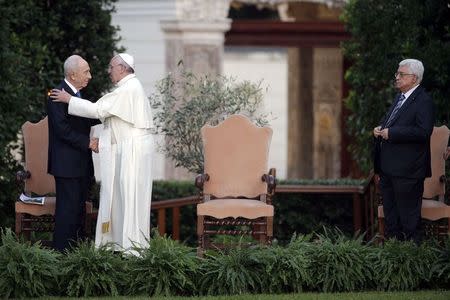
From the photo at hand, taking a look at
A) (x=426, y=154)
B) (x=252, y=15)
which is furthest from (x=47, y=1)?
(x=252, y=15)

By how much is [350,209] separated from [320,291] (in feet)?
16.5

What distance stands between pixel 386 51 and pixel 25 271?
526 cm

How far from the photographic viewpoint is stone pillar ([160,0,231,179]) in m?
21.5

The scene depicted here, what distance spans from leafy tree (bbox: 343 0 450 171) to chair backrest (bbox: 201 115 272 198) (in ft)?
6.27

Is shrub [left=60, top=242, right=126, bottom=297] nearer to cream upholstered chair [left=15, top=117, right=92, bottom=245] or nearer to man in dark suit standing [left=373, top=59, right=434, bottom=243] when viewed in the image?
cream upholstered chair [left=15, top=117, right=92, bottom=245]

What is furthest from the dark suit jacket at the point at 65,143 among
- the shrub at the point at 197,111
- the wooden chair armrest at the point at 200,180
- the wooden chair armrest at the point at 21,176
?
the shrub at the point at 197,111

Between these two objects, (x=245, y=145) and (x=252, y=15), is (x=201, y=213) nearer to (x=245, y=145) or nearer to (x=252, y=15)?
(x=245, y=145)

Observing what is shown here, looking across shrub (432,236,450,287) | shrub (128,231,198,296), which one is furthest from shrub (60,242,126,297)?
shrub (432,236,450,287)

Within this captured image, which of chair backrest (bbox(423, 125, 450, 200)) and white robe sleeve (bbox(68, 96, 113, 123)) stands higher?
white robe sleeve (bbox(68, 96, 113, 123))

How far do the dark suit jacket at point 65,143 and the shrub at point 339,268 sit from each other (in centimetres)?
210

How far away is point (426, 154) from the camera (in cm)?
1305

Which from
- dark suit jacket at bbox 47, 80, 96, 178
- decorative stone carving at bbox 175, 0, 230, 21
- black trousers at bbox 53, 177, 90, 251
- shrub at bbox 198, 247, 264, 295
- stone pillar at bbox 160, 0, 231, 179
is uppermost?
decorative stone carving at bbox 175, 0, 230, 21

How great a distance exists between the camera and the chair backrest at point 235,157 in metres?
13.4

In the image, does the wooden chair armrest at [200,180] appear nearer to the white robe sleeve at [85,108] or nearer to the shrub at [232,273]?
the white robe sleeve at [85,108]
